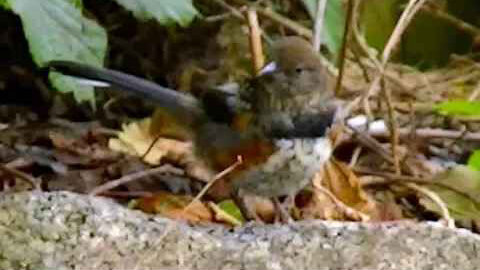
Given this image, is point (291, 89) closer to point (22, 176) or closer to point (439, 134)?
point (22, 176)

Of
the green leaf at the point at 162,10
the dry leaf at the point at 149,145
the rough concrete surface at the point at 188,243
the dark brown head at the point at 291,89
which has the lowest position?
the dry leaf at the point at 149,145

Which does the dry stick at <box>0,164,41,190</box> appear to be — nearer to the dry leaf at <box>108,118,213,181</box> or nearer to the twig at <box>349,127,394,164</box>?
the dry leaf at <box>108,118,213,181</box>

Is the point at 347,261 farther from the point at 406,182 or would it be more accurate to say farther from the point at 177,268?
the point at 406,182

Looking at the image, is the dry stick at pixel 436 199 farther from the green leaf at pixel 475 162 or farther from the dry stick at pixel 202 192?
the dry stick at pixel 202 192

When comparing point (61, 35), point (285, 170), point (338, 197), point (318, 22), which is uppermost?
point (61, 35)

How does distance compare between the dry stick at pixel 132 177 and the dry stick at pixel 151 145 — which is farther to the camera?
the dry stick at pixel 151 145

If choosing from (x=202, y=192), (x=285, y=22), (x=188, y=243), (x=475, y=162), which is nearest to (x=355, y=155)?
(x=475, y=162)

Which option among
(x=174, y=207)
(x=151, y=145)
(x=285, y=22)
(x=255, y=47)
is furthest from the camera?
(x=285, y=22)

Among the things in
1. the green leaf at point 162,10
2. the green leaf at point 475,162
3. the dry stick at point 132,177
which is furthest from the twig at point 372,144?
the green leaf at point 162,10
